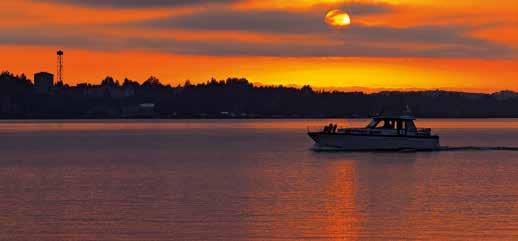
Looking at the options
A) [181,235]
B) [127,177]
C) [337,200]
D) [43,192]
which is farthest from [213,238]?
[127,177]

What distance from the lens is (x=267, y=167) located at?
3236 inches

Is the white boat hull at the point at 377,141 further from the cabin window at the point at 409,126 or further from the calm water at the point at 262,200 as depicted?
the calm water at the point at 262,200

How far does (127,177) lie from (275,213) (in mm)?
26802

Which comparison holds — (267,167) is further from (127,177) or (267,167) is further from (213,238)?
(213,238)

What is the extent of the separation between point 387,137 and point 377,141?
1598mm

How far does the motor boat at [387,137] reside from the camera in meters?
95.7

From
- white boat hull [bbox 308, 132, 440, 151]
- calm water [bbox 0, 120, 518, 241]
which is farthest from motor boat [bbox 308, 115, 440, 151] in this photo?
calm water [bbox 0, 120, 518, 241]

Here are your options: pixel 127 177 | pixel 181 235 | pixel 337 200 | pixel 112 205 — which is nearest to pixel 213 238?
pixel 181 235

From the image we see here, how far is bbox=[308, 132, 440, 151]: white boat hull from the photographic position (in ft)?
316

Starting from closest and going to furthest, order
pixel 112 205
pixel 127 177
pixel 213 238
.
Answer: pixel 213 238 < pixel 112 205 < pixel 127 177

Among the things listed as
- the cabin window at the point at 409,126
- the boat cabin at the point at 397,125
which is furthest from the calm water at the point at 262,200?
the cabin window at the point at 409,126

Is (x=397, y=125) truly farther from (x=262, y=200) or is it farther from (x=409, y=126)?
(x=262, y=200)

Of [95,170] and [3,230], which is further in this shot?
[95,170]

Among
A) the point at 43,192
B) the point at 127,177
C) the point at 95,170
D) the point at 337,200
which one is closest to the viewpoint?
the point at 337,200
